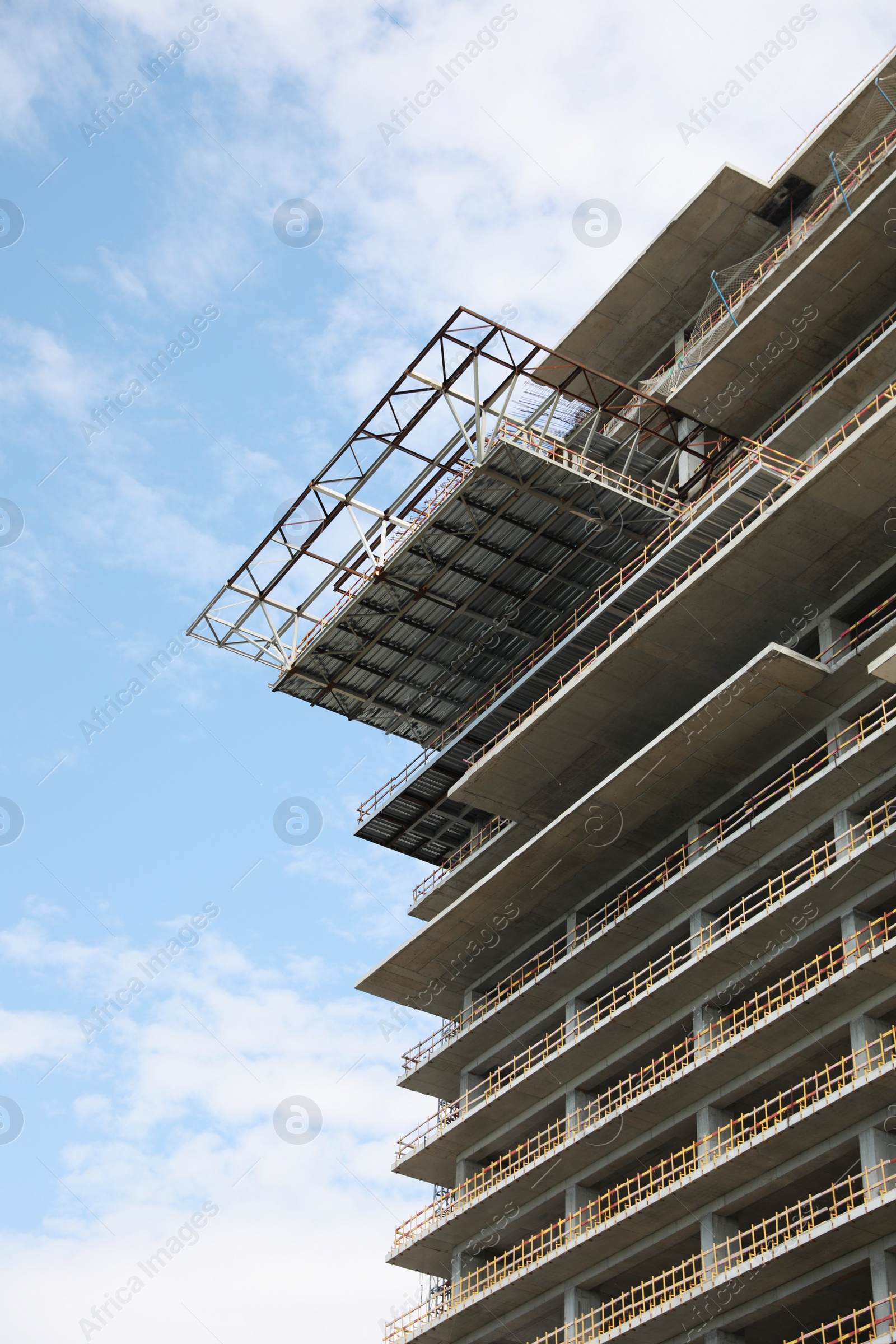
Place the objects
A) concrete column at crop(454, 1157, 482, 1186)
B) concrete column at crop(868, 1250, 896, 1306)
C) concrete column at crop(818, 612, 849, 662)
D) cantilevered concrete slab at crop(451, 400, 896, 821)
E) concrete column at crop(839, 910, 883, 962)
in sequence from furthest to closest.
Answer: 1. concrete column at crop(454, 1157, 482, 1186)
2. concrete column at crop(818, 612, 849, 662)
3. cantilevered concrete slab at crop(451, 400, 896, 821)
4. concrete column at crop(839, 910, 883, 962)
5. concrete column at crop(868, 1250, 896, 1306)

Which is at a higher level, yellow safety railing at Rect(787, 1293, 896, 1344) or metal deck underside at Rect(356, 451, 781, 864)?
metal deck underside at Rect(356, 451, 781, 864)

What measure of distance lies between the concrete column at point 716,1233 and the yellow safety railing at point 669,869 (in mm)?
7080

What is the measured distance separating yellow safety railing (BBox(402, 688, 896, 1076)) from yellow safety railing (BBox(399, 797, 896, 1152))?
4.27ft

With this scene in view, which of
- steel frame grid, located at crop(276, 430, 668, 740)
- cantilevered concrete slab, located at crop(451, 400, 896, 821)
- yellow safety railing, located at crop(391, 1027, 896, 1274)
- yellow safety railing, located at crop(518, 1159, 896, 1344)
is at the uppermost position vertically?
steel frame grid, located at crop(276, 430, 668, 740)

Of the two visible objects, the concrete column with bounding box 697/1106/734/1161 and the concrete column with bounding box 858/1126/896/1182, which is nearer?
the concrete column with bounding box 858/1126/896/1182

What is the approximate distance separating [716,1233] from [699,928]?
646 cm

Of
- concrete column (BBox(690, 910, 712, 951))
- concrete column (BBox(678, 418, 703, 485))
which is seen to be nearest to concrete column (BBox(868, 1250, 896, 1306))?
concrete column (BBox(690, 910, 712, 951))

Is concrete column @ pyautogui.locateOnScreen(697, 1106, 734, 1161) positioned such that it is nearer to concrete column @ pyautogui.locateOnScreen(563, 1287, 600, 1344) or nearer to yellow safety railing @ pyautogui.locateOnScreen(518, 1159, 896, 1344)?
yellow safety railing @ pyautogui.locateOnScreen(518, 1159, 896, 1344)

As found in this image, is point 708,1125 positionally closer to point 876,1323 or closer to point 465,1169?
point 876,1323

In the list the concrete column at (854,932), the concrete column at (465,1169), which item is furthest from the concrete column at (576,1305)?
the concrete column at (854,932)

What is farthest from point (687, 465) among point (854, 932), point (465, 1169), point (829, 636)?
point (465, 1169)

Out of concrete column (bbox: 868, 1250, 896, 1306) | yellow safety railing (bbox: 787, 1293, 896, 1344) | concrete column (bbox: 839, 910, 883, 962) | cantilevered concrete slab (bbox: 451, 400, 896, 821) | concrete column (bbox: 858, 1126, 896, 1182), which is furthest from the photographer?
cantilevered concrete slab (bbox: 451, 400, 896, 821)

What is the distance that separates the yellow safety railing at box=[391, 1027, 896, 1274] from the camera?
28234 mm

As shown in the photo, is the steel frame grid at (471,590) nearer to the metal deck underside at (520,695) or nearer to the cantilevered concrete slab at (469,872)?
the metal deck underside at (520,695)
